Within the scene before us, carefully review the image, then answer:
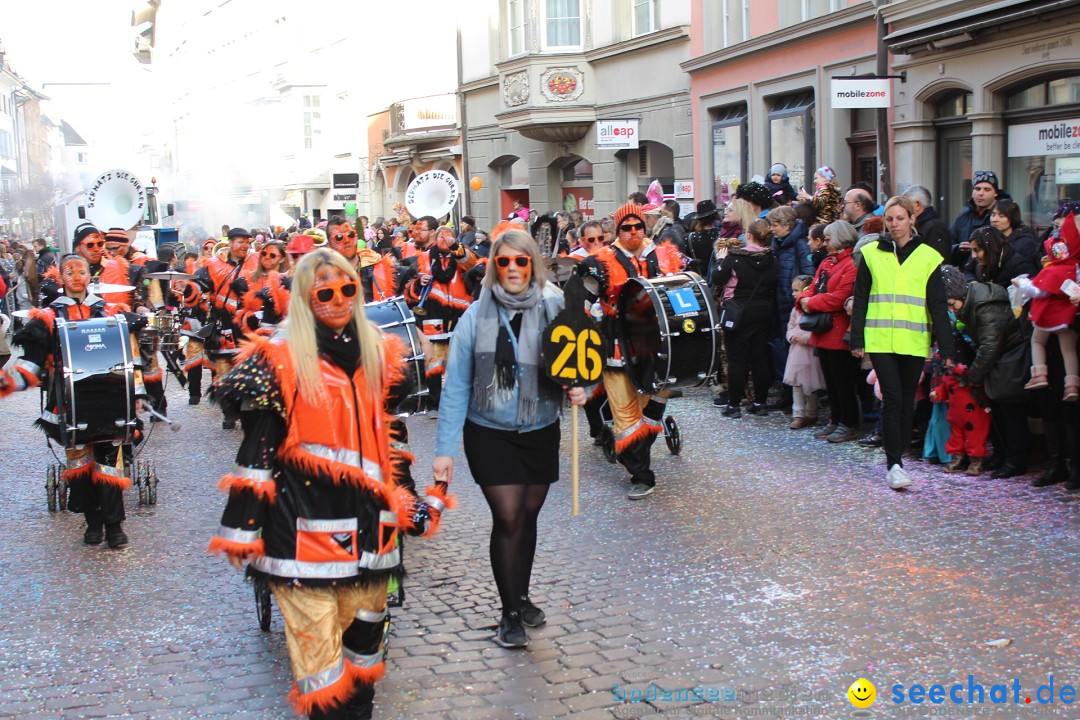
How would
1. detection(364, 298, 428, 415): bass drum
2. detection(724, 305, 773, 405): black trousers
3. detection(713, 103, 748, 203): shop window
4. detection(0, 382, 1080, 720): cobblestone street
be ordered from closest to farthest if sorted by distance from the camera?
1. detection(0, 382, 1080, 720): cobblestone street
2. detection(364, 298, 428, 415): bass drum
3. detection(724, 305, 773, 405): black trousers
4. detection(713, 103, 748, 203): shop window

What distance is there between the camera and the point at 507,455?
5.61m

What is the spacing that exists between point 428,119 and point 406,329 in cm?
2719

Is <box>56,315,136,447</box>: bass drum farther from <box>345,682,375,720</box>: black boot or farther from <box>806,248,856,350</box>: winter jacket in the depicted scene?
<box>806,248,856,350</box>: winter jacket

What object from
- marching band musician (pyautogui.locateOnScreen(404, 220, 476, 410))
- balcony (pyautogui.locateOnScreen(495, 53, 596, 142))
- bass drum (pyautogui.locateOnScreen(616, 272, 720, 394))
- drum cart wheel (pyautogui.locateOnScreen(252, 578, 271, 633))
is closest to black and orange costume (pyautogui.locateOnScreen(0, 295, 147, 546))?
drum cart wheel (pyautogui.locateOnScreen(252, 578, 271, 633))

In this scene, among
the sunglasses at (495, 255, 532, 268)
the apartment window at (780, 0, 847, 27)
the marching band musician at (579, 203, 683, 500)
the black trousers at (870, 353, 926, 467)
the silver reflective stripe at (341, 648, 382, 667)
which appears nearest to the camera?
the silver reflective stripe at (341, 648, 382, 667)

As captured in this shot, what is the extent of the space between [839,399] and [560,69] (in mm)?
16561

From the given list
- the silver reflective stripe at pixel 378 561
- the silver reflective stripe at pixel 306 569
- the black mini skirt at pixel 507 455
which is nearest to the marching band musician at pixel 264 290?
the black mini skirt at pixel 507 455

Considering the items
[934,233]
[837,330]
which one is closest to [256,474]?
[837,330]

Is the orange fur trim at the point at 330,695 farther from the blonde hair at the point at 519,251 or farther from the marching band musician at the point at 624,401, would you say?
the marching band musician at the point at 624,401

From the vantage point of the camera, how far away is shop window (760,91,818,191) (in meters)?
18.0

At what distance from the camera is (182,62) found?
233 ft

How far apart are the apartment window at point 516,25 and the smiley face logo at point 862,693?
2317cm

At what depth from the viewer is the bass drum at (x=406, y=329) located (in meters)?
7.17

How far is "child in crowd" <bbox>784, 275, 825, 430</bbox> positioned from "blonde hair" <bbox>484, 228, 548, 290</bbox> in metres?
5.36
